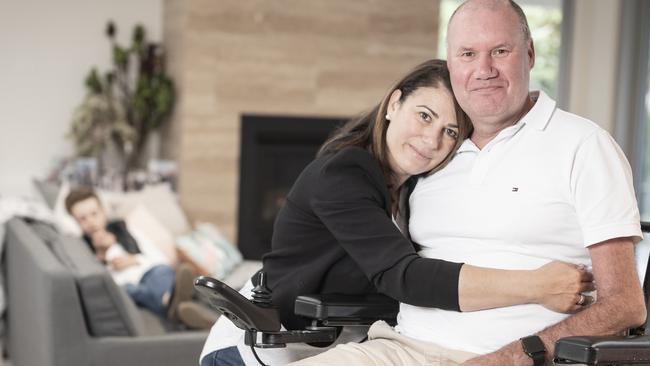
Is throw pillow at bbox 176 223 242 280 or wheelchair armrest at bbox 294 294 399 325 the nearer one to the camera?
wheelchair armrest at bbox 294 294 399 325

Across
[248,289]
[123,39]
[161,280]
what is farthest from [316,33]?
[248,289]

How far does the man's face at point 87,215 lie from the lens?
171 inches

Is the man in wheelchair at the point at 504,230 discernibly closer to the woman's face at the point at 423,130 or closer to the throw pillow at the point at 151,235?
the woman's face at the point at 423,130

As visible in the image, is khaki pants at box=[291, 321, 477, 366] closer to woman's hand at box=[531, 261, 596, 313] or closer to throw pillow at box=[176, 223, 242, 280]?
woman's hand at box=[531, 261, 596, 313]

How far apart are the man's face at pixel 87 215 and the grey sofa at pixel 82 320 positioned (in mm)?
815

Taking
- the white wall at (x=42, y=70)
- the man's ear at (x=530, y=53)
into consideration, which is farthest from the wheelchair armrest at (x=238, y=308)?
the white wall at (x=42, y=70)

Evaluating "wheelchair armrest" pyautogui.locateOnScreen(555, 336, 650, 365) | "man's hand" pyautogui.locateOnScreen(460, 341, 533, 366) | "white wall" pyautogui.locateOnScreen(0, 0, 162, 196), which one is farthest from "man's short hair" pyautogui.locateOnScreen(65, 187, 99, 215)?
"wheelchair armrest" pyautogui.locateOnScreen(555, 336, 650, 365)

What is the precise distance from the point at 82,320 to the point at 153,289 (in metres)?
1.06

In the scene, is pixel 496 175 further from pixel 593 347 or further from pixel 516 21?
pixel 593 347

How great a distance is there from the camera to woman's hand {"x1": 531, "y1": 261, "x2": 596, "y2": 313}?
182 cm

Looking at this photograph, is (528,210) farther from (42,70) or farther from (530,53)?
(42,70)

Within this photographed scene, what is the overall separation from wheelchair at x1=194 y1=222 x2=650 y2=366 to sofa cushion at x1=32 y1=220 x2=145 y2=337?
1148 mm

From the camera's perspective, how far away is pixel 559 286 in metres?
1.83

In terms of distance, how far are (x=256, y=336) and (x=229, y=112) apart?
3.58 meters
